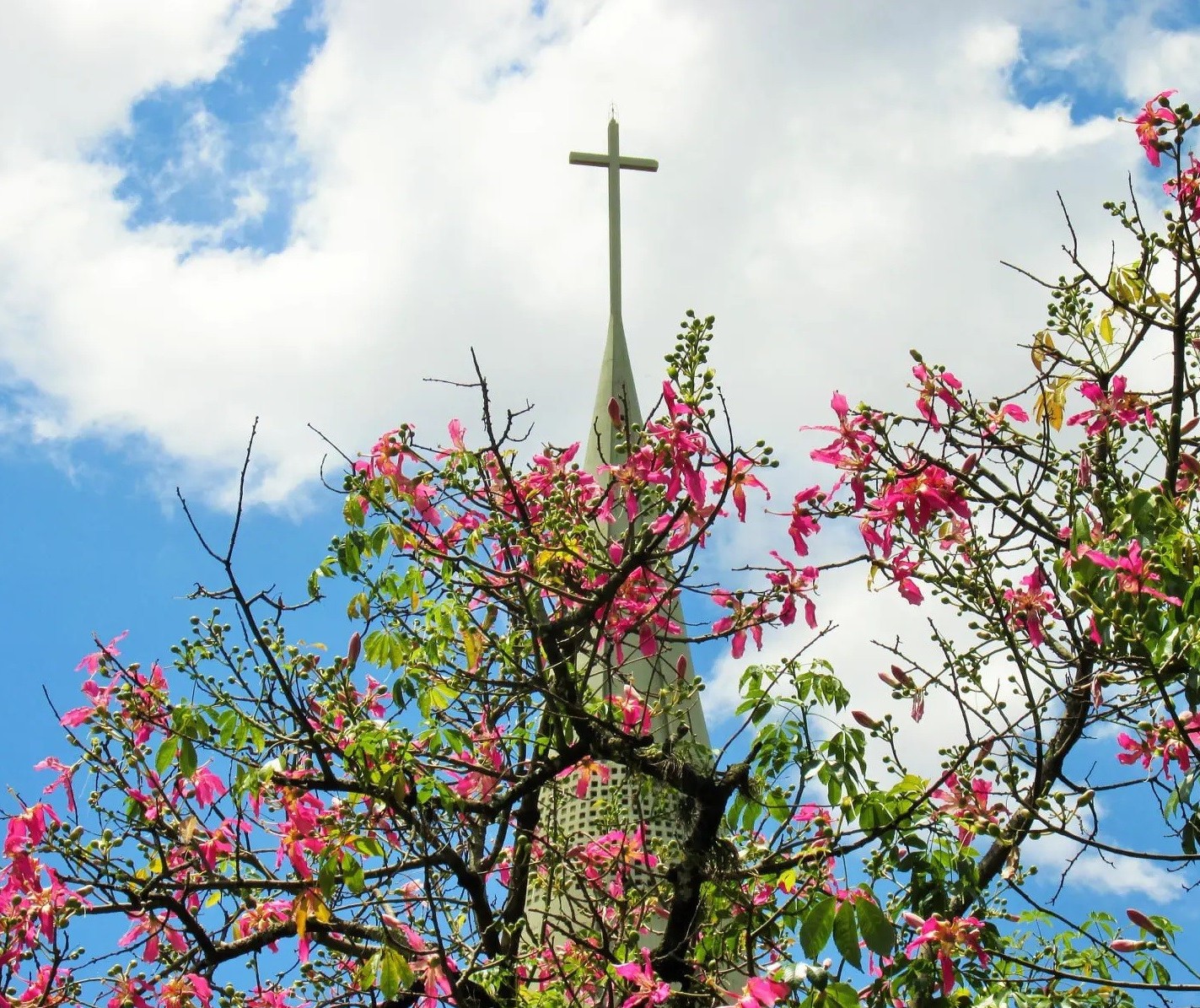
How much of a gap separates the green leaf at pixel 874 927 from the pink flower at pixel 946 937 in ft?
0.90

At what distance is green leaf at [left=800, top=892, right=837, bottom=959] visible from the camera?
3.36m

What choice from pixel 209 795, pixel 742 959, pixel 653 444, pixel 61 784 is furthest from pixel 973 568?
pixel 61 784

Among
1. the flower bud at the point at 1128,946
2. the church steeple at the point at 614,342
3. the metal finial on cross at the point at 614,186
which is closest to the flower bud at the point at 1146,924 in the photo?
the flower bud at the point at 1128,946

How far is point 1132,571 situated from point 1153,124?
1.82 m

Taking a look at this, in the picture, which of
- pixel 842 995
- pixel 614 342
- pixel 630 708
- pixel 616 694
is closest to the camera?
pixel 842 995

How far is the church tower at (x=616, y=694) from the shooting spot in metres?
4.67

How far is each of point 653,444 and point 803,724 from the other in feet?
3.04

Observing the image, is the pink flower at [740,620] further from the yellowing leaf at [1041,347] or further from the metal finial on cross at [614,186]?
the metal finial on cross at [614,186]

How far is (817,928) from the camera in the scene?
3.36 m

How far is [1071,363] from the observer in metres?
4.80

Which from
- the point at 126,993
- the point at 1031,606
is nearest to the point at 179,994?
the point at 126,993

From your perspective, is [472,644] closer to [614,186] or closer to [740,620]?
[740,620]

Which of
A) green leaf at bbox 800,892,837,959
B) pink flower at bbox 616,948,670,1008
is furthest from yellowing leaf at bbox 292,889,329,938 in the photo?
green leaf at bbox 800,892,837,959

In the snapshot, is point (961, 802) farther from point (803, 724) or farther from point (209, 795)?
point (209, 795)
